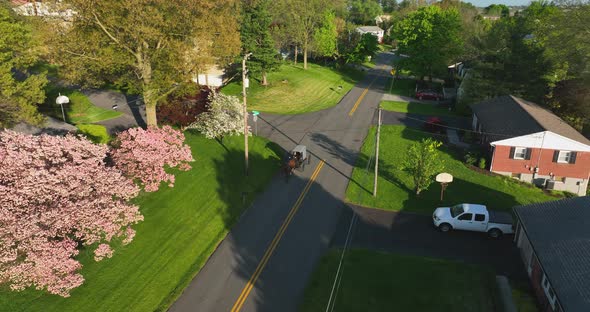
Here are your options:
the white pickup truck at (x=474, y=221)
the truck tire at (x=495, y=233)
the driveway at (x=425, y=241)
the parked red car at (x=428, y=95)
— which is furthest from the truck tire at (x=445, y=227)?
the parked red car at (x=428, y=95)

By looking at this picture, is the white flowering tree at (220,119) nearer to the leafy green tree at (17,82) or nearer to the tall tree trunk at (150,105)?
the tall tree trunk at (150,105)

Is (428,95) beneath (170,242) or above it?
above

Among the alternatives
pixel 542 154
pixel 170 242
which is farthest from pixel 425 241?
pixel 542 154

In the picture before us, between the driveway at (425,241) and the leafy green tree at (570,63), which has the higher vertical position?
the leafy green tree at (570,63)

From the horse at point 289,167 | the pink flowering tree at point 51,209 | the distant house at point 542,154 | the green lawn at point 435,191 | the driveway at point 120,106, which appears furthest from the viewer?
the driveway at point 120,106

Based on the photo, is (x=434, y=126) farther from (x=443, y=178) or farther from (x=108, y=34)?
(x=108, y=34)

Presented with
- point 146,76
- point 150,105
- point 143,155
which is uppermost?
point 146,76

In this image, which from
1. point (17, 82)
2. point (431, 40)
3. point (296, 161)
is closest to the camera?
point (17, 82)
